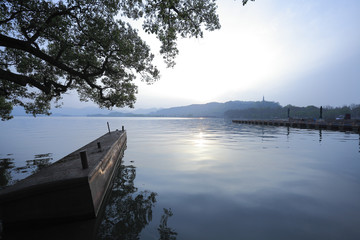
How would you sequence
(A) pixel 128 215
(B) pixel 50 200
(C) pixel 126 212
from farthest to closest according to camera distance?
(C) pixel 126 212
(A) pixel 128 215
(B) pixel 50 200

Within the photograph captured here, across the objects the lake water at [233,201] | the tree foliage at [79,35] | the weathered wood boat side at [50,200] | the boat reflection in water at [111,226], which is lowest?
the lake water at [233,201]

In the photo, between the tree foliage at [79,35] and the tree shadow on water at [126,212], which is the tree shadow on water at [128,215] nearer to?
the tree shadow on water at [126,212]

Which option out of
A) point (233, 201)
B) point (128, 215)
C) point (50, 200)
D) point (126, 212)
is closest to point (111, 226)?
point (128, 215)

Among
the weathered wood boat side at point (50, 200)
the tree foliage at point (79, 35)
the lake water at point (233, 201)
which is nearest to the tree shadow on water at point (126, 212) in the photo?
the lake water at point (233, 201)

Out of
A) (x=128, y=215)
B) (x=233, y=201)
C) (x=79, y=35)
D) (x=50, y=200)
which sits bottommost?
(x=233, y=201)

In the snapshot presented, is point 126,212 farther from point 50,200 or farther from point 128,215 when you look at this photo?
point 50,200

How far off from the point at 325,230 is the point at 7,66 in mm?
20335

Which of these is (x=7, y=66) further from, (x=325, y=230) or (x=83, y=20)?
(x=325, y=230)

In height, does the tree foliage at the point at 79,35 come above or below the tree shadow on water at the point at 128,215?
above

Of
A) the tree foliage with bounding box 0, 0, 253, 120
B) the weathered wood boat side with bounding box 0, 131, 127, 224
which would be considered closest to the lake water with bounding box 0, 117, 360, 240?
the weathered wood boat side with bounding box 0, 131, 127, 224

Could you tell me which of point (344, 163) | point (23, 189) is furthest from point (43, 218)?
point (344, 163)

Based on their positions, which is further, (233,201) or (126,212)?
(233,201)

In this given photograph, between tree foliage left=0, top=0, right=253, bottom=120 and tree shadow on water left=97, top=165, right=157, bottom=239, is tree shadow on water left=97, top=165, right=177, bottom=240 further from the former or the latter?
tree foliage left=0, top=0, right=253, bottom=120

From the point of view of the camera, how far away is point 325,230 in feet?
15.6
